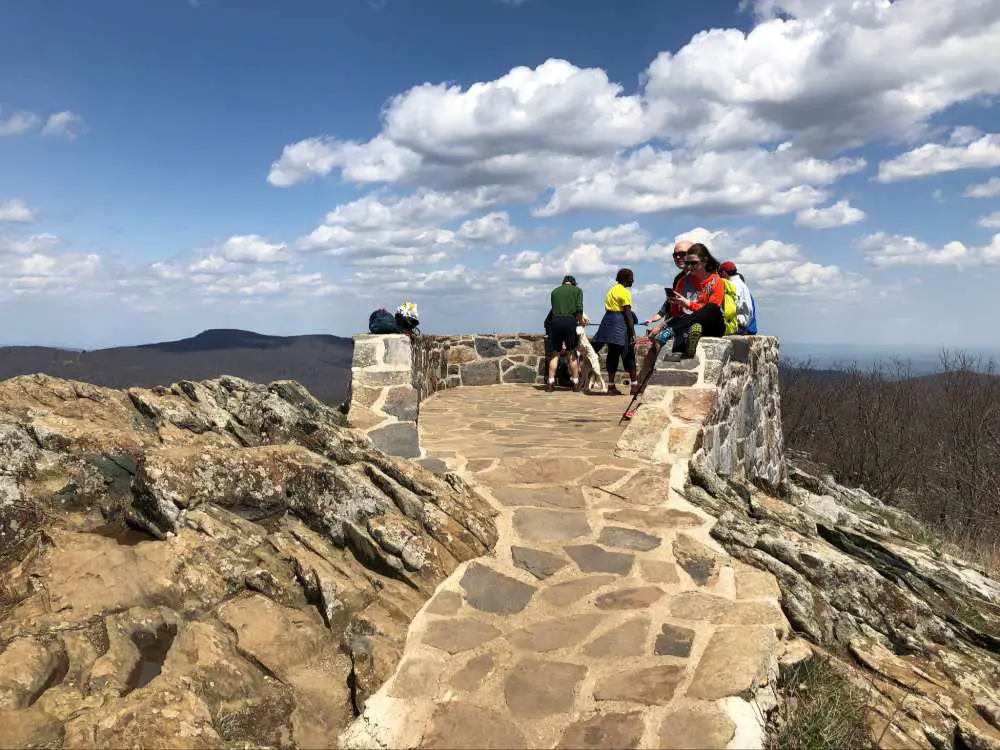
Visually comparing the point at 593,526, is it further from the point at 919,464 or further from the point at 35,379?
the point at 919,464

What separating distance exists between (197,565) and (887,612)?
4.31 m

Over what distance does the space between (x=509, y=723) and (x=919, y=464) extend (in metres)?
23.0

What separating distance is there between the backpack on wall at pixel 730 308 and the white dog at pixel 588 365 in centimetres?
385

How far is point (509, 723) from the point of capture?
2.84 m

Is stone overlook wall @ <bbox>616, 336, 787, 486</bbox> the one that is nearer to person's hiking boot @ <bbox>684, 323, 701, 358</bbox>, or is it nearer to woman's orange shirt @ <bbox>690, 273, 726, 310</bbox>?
person's hiking boot @ <bbox>684, 323, 701, 358</bbox>

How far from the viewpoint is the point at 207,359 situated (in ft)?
148

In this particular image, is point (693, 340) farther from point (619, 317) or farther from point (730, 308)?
point (619, 317)

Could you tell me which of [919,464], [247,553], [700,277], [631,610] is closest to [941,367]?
[919,464]

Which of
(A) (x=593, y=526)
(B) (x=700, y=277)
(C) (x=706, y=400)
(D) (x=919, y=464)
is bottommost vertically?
(D) (x=919, y=464)

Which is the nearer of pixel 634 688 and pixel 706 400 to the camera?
pixel 634 688

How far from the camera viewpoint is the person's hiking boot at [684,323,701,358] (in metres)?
6.55

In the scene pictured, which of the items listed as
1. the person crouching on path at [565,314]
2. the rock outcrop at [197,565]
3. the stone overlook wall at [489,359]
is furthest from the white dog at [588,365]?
the rock outcrop at [197,565]

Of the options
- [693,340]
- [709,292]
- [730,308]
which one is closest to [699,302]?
[709,292]

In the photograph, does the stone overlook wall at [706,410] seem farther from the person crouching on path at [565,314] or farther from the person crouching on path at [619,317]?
the person crouching on path at [565,314]
